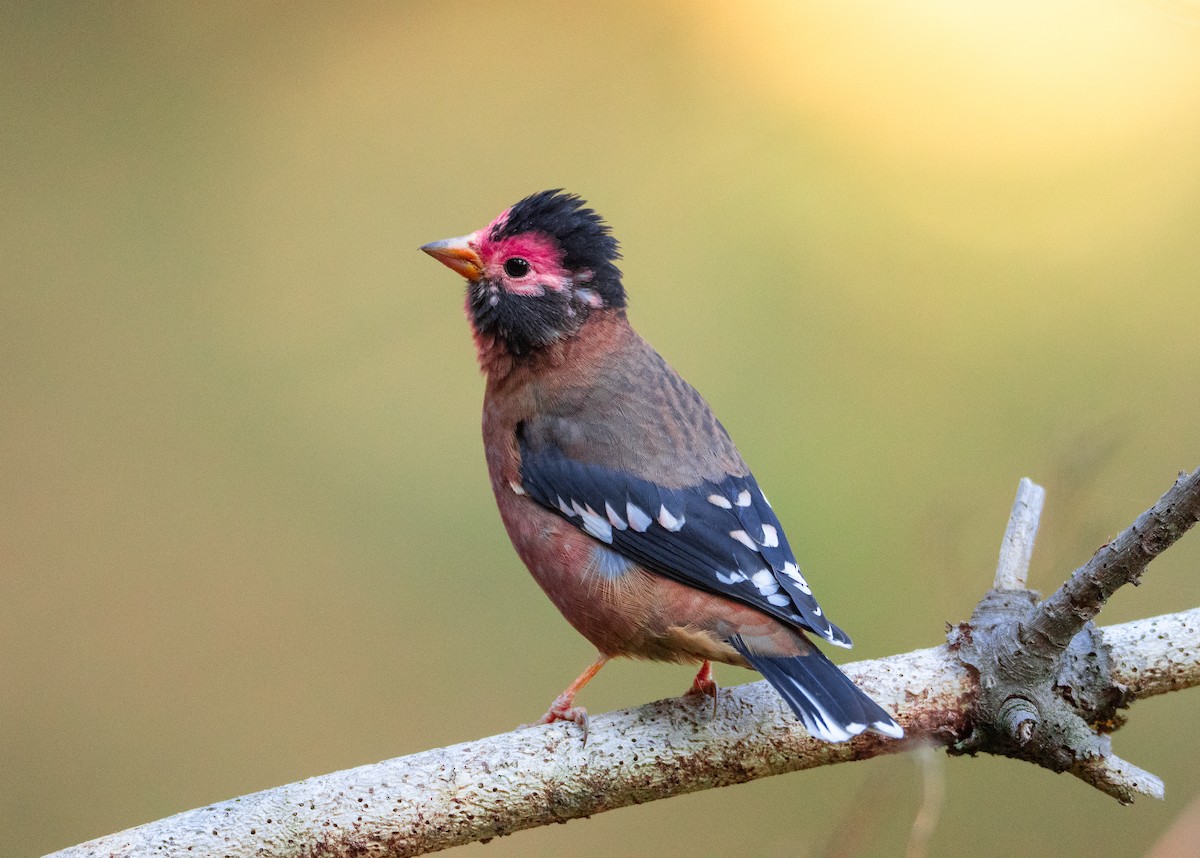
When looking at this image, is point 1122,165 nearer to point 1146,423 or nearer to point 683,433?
point 1146,423

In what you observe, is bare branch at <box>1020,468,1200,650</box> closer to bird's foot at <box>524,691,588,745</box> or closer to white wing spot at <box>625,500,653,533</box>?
white wing spot at <box>625,500,653,533</box>

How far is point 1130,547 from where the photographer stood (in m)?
2.13

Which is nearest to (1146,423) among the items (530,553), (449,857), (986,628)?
(986,628)

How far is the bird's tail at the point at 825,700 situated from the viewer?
7.63 ft

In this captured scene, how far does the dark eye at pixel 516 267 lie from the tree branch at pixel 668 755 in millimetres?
1206

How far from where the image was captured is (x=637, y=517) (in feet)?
9.21

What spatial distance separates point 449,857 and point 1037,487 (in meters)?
2.35

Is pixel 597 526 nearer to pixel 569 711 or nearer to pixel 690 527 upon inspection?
pixel 690 527

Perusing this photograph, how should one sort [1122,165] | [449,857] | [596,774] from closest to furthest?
[596,774]
[449,857]
[1122,165]

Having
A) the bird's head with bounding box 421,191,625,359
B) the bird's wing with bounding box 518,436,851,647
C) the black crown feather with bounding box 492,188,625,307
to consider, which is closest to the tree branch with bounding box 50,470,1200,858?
the bird's wing with bounding box 518,436,851,647

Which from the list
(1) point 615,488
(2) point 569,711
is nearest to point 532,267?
(1) point 615,488

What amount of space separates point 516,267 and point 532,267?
0.04 meters

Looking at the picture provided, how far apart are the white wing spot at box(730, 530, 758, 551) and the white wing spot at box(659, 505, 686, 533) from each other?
12cm

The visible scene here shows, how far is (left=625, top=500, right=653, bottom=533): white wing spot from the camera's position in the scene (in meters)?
2.79
